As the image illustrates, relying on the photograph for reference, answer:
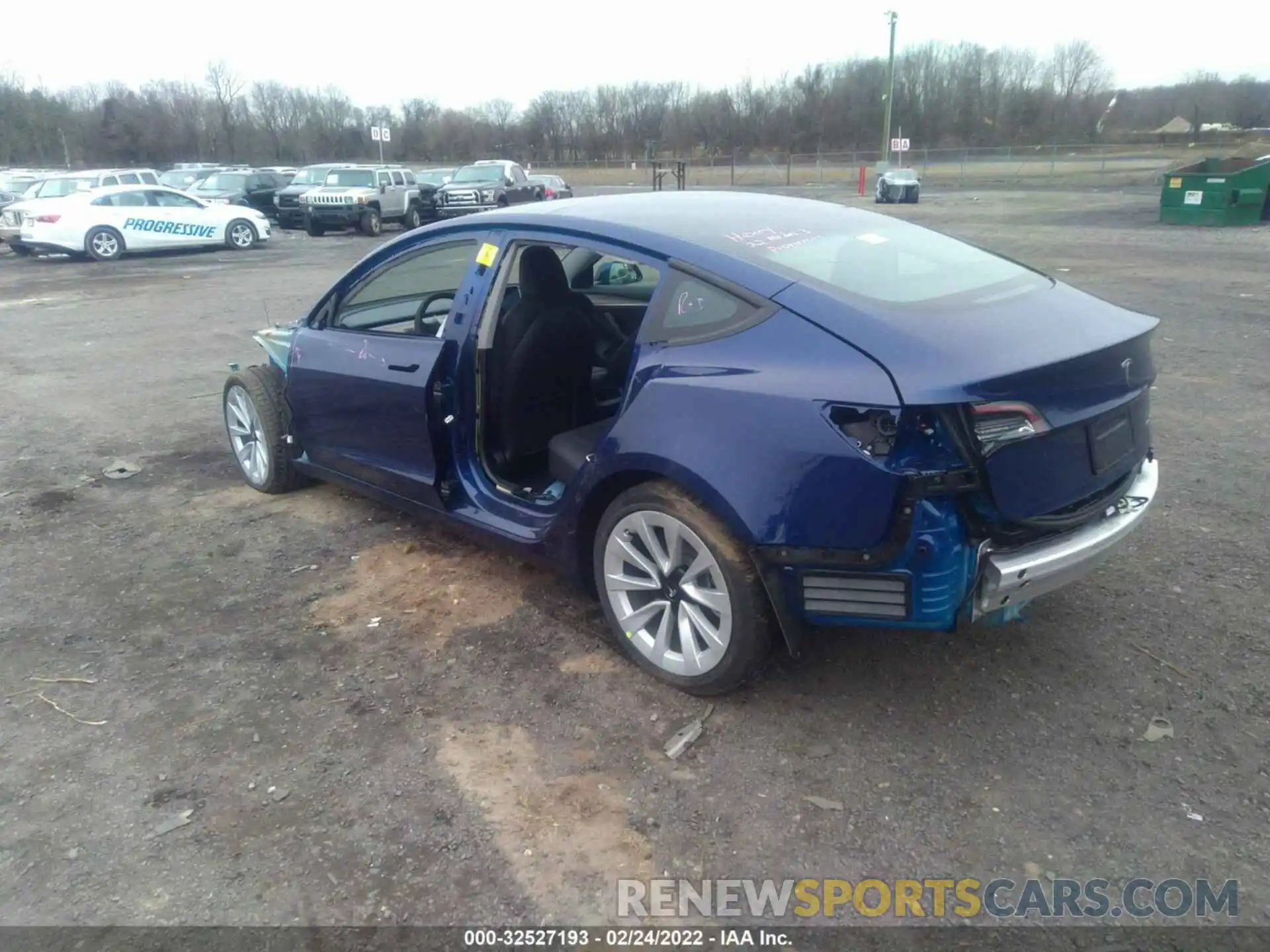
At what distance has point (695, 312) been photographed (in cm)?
321

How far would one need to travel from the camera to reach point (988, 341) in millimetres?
2912

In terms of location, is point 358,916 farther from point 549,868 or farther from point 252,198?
point 252,198

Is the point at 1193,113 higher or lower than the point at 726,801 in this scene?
higher

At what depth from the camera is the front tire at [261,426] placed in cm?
530

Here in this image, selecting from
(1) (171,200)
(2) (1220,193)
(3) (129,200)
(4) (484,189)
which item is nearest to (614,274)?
(3) (129,200)

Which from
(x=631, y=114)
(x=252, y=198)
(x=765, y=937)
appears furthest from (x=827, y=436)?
(x=631, y=114)

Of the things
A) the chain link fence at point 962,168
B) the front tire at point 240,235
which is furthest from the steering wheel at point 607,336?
the chain link fence at point 962,168

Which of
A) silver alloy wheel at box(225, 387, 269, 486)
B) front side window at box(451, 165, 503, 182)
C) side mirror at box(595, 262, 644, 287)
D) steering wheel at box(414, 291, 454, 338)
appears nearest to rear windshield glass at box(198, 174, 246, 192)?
front side window at box(451, 165, 503, 182)

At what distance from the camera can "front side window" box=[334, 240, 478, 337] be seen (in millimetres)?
4520

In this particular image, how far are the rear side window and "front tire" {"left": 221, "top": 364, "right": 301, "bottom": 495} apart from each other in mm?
2718

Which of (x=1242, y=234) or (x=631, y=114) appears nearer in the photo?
(x=1242, y=234)

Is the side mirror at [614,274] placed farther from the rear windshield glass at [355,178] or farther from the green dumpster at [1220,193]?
the rear windshield glass at [355,178]

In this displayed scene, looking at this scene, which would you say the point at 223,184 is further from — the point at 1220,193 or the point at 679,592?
the point at 679,592

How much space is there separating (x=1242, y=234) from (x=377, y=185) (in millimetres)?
20102
